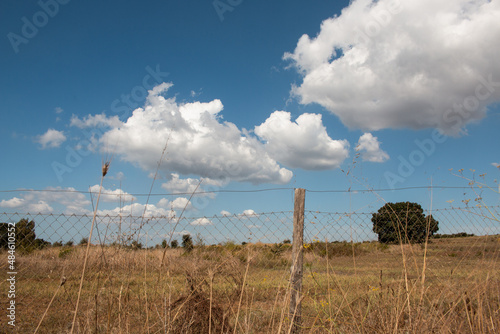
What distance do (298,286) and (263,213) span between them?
56.2 inches

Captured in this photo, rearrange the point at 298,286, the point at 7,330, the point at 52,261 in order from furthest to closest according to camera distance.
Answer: the point at 52,261 → the point at 7,330 → the point at 298,286

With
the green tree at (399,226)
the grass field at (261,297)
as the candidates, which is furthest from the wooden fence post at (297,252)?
the green tree at (399,226)

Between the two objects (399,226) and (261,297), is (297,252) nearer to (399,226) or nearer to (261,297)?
(399,226)

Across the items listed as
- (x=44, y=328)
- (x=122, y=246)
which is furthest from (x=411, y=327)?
(x=44, y=328)

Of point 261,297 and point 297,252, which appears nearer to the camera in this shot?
point 297,252

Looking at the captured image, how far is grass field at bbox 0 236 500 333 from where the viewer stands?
2002 mm

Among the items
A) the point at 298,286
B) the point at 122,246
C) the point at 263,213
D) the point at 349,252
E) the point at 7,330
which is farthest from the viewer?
the point at 349,252

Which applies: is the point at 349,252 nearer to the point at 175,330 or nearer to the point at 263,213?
the point at 263,213

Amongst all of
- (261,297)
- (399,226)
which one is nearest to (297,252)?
(399,226)

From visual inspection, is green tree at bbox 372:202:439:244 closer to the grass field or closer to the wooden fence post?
the grass field

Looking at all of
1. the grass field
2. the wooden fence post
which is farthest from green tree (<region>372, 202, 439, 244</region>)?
the wooden fence post

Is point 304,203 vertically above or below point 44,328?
above

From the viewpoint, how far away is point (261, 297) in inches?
225

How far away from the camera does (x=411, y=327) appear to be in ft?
6.56
